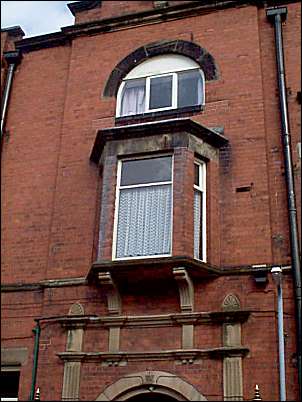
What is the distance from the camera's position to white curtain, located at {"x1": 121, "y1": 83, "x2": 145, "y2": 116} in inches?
543

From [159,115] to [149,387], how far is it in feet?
18.7

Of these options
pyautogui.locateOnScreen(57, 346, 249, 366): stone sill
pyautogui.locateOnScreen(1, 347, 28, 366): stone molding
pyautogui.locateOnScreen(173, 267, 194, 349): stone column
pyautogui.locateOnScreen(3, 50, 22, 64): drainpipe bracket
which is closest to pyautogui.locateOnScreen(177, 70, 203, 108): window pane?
pyautogui.locateOnScreen(173, 267, 194, 349): stone column

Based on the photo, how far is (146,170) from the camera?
1240cm

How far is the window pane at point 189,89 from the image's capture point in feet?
44.3

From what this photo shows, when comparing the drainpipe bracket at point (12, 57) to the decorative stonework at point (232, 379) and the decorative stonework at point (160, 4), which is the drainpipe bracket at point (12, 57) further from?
the decorative stonework at point (232, 379)

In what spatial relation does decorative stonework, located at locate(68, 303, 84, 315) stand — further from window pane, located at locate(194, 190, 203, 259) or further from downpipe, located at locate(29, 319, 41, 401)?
window pane, located at locate(194, 190, 203, 259)

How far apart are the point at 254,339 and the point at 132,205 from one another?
346cm

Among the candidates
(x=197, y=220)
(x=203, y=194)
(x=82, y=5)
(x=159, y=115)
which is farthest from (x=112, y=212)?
(x=82, y=5)

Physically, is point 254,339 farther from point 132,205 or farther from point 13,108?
point 13,108

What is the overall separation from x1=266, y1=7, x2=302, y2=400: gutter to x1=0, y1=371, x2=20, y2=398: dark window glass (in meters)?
5.37

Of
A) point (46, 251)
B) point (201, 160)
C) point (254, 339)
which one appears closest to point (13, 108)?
point (46, 251)

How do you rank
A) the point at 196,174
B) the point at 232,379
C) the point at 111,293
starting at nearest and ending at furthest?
the point at 232,379 → the point at 111,293 → the point at 196,174

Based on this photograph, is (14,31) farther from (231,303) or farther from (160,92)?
(231,303)

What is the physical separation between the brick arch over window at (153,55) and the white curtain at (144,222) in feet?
9.91
